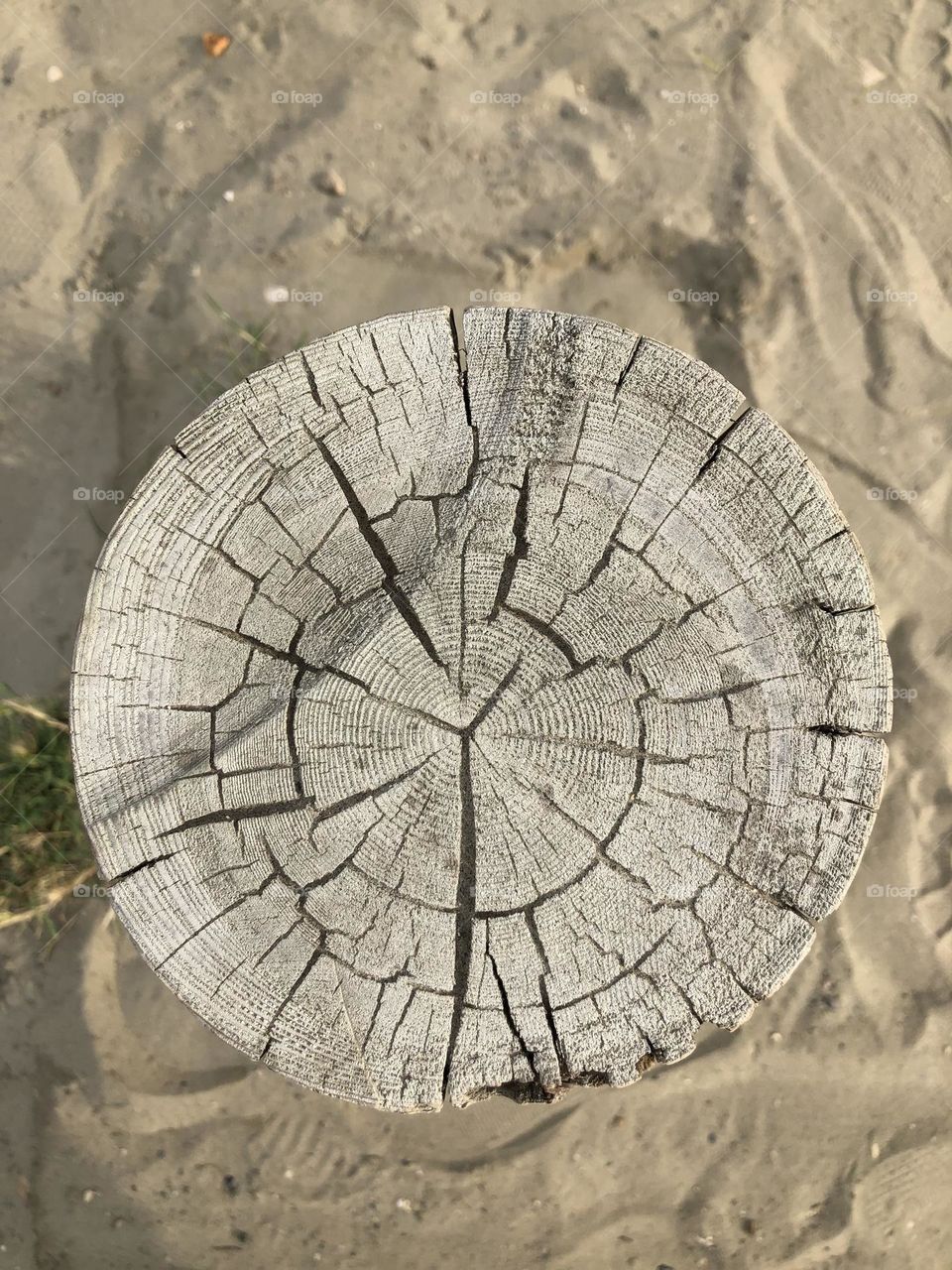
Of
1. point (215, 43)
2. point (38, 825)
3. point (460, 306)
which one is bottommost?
point (38, 825)

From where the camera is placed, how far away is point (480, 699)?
197 centimetres

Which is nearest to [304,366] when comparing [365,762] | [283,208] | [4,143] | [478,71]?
[365,762]

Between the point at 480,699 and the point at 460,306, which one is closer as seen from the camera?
the point at 480,699

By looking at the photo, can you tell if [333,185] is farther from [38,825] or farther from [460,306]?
[38,825]

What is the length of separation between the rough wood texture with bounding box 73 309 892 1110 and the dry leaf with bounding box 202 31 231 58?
2.22m

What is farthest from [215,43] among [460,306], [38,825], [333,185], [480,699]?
[38,825]

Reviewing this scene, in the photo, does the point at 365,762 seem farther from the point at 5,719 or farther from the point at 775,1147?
the point at 775,1147

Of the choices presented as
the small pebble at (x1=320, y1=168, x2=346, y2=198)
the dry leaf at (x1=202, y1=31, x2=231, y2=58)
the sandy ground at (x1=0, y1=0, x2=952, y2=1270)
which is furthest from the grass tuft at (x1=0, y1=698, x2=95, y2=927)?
the dry leaf at (x1=202, y1=31, x2=231, y2=58)

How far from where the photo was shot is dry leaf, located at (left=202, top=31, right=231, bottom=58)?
3361mm

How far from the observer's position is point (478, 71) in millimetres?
3369

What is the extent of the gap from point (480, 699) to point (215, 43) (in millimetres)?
3114

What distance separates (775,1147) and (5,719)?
12.1 ft

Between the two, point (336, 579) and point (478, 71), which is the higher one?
point (478, 71)

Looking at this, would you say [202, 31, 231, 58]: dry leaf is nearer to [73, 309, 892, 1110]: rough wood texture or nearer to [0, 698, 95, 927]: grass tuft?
[73, 309, 892, 1110]: rough wood texture
